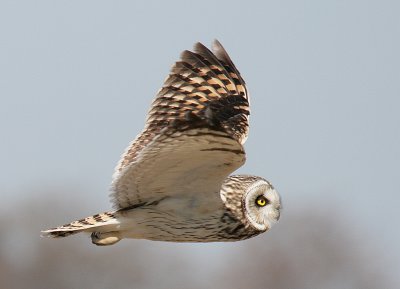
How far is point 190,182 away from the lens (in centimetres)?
1074

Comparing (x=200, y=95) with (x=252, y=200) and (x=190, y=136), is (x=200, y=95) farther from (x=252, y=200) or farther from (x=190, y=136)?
(x=190, y=136)

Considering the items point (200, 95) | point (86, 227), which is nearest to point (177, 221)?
point (86, 227)

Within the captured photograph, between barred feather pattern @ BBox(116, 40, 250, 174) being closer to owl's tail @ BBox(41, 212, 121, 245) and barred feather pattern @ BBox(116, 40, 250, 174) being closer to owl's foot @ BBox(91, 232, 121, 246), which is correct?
owl's tail @ BBox(41, 212, 121, 245)

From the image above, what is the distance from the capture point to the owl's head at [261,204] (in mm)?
11211

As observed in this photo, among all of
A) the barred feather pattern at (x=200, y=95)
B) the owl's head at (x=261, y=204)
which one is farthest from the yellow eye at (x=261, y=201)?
the barred feather pattern at (x=200, y=95)

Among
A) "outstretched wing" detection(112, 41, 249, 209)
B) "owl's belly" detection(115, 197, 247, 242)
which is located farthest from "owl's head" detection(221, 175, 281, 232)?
"outstretched wing" detection(112, 41, 249, 209)

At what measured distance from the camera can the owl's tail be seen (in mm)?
10977

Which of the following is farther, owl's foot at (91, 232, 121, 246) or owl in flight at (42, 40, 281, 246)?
owl's foot at (91, 232, 121, 246)

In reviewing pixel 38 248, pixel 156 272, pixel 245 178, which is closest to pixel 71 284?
pixel 156 272

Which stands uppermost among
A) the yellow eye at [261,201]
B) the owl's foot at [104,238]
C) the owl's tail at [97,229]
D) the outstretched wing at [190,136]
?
the outstretched wing at [190,136]

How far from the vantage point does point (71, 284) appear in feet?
84.4

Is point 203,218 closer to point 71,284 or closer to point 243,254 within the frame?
point 71,284

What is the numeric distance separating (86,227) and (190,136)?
1.43 meters

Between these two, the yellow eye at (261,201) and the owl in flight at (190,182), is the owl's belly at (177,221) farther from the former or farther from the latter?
the yellow eye at (261,201)
